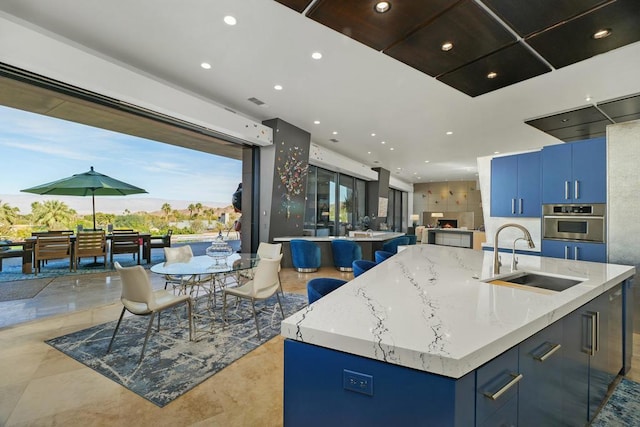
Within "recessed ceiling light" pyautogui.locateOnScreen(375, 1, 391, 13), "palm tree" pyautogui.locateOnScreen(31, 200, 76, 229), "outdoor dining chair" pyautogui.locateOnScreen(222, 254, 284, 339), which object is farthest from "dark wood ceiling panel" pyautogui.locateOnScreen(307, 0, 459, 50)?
"palm tree" pyautogui.locateOnScreen(31, 200, 76, 229)

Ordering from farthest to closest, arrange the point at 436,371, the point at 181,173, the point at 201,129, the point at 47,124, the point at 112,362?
the point at 181,173, the point at 201,129, the point at 47,124, the point at 112,362, the point at 436,371

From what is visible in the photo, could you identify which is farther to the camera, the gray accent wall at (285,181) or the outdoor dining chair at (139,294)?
the gray accent wall at (285,181)

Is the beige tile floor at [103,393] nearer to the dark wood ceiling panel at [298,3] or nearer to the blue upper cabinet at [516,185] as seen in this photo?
the blue upper cabinet at [516,185]

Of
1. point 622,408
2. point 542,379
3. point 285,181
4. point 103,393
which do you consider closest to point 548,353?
point 542,379

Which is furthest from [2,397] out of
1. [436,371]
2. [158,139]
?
[158,139]

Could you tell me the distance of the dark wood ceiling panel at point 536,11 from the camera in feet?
6.24

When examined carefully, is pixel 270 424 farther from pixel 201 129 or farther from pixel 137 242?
pixel 137 242

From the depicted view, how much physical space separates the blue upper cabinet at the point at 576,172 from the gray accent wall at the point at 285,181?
4513mm

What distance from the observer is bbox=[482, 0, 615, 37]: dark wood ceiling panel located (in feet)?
6.24

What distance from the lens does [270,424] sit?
184 cm

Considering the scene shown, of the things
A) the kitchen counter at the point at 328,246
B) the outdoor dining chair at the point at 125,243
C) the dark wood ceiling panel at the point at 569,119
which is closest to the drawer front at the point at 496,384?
the kitchen counter at the point at 328,246

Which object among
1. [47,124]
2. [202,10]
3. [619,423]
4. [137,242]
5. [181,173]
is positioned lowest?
[619,423]

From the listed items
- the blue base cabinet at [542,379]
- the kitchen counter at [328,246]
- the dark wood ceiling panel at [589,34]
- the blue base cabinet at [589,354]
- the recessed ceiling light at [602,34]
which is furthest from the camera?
the kitchen counter at [328,246]

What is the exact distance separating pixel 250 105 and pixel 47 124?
3.22 meters
